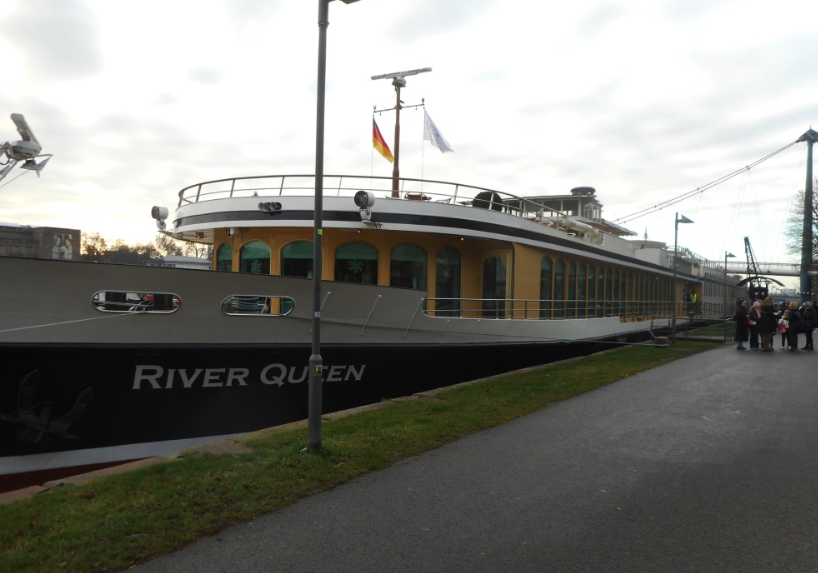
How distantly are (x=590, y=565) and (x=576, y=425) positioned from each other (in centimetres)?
388

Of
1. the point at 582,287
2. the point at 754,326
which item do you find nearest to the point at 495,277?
the point at 582,287

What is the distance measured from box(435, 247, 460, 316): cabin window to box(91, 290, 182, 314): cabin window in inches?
188

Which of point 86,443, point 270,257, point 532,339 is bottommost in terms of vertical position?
point 86,443

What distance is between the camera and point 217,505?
464cm

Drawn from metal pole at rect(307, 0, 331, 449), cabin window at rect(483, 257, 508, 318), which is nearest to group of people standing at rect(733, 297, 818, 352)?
cabin window at rect(483, 257, 508, 318)

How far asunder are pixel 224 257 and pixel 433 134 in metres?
6.88

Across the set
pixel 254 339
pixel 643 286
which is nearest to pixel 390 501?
pixel 254 339

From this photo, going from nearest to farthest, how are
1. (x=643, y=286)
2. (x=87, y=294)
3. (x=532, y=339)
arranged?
(x=87, y=294) → (x=532, y=339) → (x=643, y=286)

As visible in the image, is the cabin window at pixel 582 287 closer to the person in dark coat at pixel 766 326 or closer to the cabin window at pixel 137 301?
the person in dark coat at pixel 766 326

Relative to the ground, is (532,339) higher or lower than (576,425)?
higher

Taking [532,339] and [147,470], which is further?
[532,339]

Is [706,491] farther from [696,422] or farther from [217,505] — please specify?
[217,505]

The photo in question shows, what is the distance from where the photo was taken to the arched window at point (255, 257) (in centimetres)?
1073

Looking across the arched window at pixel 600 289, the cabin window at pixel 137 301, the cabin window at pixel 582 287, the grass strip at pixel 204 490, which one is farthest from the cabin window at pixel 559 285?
the cabin window at pixel 137 301
